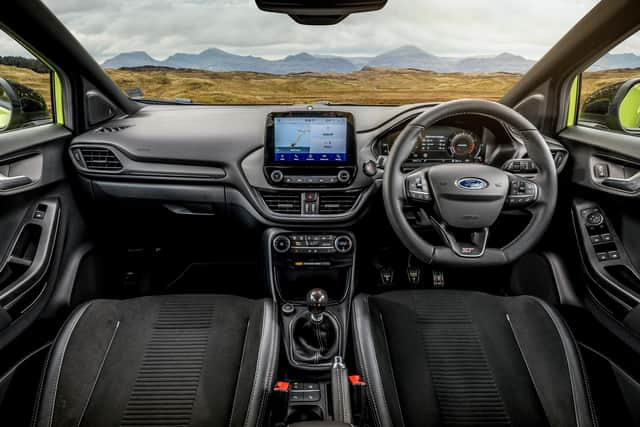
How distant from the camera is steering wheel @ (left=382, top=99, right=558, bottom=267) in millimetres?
1959

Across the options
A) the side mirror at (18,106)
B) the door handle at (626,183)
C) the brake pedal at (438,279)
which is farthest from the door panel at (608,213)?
the side mirror at (18,106)

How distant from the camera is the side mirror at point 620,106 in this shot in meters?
2.39

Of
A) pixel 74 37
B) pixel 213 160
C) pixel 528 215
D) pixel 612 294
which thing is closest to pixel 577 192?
pixel 528 215

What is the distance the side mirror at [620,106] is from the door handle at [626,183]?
0.31m

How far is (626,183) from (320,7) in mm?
1522

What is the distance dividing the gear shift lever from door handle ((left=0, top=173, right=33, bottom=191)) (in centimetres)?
143

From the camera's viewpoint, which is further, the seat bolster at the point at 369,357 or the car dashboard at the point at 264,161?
the car dashboard at the point at 264,161

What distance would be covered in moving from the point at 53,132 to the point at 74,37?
493 millimetres

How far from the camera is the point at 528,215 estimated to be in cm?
255

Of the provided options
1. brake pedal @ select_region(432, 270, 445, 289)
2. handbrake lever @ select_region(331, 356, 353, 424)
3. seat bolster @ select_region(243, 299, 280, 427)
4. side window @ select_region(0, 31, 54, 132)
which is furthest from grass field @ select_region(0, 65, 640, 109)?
handbrake lever @ select_region(331, 356, 353, 424)

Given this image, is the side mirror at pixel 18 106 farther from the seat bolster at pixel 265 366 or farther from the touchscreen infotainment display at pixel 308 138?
the seat bolster at pixel 265 366

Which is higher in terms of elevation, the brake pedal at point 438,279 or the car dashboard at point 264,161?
the car dashboard at point 264,161

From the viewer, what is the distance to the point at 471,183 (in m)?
2.00

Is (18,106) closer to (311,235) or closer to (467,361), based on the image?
(311,235)
